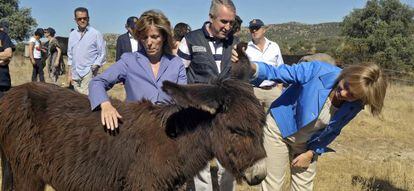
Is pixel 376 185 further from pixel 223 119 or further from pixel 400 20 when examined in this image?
pixel 400 20

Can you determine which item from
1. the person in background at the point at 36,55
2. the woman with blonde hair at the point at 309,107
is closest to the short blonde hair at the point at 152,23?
the woman with blonde hair at the point at 309,107

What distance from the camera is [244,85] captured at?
144 inches

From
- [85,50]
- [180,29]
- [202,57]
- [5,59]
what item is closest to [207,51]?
[202,57]

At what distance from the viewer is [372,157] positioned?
1030 cm

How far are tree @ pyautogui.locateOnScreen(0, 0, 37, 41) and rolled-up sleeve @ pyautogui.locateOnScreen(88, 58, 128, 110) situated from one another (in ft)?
147

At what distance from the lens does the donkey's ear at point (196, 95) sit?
10.3 ft

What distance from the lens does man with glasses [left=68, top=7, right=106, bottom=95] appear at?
9414 mm

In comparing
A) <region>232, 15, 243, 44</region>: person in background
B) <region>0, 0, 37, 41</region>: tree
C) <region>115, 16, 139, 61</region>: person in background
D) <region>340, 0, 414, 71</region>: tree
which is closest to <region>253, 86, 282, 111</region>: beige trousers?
<region>232, 15, 243, 44</region>: person in background

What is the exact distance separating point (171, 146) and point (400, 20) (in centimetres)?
3374

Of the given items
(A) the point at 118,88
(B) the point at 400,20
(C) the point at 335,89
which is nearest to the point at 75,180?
(C) the point at 335,89

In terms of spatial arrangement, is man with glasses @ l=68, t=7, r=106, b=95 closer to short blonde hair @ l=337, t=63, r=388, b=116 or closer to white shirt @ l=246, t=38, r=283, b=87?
white shirt @ l=246, t=38, r=283, b=87

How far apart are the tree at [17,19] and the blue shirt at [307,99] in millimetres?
45206

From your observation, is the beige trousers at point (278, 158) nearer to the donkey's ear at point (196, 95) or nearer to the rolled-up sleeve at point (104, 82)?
the donkey's ear at point (196, 95)

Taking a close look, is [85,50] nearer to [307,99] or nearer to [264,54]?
[264,54]
